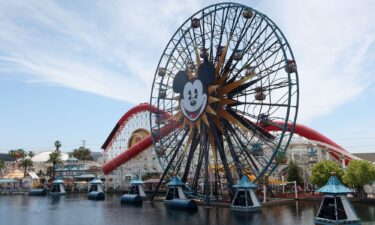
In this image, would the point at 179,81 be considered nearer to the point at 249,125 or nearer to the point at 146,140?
the point at 249,125

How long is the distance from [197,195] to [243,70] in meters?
16.1

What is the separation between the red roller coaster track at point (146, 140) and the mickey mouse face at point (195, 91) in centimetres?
430

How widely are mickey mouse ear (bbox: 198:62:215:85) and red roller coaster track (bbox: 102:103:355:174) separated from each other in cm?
827

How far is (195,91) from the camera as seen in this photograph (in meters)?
43.0

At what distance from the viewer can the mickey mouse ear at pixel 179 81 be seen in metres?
45.3

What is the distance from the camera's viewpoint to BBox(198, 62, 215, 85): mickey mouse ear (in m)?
41.3

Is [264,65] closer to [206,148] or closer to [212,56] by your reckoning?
[212,56]

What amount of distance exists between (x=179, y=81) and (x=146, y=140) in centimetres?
2585

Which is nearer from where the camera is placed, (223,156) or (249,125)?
(249,125)

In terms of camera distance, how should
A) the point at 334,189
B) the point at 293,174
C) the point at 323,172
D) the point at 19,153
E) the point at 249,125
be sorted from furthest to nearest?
the point at 19,153
the point at 293,174
the point at 323,172
the point at 249,125
the point at 334,189

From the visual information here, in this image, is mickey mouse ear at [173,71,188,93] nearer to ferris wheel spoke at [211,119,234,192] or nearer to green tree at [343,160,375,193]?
ferris wheel spoke at [211,119,234,192]

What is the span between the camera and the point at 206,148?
40594 millimetres

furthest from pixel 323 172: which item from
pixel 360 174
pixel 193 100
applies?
pixel 193 100

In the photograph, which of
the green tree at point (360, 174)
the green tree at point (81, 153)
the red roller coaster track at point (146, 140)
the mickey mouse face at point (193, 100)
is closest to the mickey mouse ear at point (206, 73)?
the mickey mouse face at point (193, 100)
